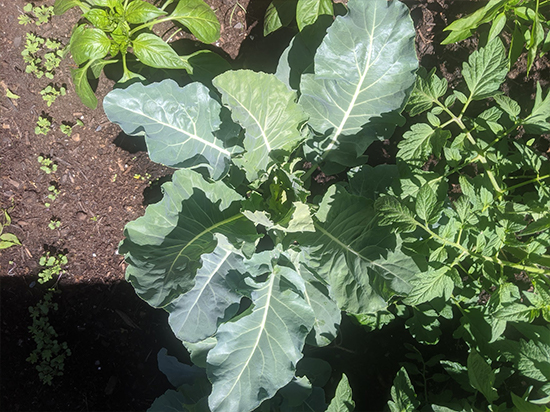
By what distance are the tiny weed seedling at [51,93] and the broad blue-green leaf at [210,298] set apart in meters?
1.43

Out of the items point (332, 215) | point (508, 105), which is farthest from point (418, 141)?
point (332, 215)

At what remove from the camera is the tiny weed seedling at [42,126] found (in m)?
2.49

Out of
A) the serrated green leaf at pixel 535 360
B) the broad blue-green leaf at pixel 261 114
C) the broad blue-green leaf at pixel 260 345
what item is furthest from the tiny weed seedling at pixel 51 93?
the serrated green leaf at pixel 535 360

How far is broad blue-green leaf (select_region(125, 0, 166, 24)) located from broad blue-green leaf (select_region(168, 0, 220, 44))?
0.15 meters

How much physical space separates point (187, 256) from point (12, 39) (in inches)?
72.6

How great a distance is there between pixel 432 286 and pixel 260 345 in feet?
2.50

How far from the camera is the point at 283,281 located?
1.89 m

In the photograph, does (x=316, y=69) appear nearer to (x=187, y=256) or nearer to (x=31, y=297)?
(x=187, y=256)

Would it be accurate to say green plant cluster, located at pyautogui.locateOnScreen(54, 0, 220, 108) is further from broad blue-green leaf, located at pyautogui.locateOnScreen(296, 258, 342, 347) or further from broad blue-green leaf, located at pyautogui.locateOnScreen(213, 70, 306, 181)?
broad blue-green leaf, located at pyautogui.locateOnScreen(296, 258, 342, 347)

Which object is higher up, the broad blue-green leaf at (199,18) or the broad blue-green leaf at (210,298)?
the broad blue-green leaf at (199,18)

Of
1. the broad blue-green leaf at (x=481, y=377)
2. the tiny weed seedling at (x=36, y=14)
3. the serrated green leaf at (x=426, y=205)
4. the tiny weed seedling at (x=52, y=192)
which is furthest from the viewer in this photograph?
the tiny weed seedling at (x=52, y=192)

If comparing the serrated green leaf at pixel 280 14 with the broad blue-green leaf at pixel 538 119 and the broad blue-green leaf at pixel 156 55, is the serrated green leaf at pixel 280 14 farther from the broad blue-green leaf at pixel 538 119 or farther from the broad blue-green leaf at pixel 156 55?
the broad blue-green leaf at pixel 538 119

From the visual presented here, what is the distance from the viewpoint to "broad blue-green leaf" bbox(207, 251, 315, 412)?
5.63ft

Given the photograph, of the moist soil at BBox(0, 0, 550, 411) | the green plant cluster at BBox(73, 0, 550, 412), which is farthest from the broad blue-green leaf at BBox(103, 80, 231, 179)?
the moist soil at BBox(0, 0, 550, 411)
